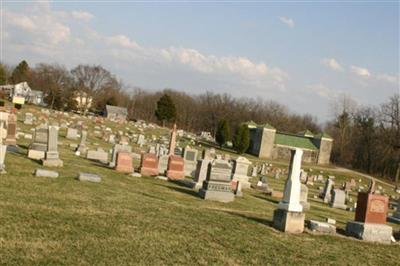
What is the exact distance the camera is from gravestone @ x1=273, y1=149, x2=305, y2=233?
1026cm

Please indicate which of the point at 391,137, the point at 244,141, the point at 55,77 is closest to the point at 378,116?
the point at 391,137

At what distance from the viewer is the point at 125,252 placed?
22.7 ft

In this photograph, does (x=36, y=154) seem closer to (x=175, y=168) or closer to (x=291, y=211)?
(x=175, y=168)

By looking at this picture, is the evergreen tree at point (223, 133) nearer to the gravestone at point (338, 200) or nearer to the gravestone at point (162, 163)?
the gravestone at point (338, 200)

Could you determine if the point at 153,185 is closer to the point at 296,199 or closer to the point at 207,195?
the point at 207,195

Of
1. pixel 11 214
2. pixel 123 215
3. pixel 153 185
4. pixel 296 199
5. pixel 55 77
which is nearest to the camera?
pixel 11 214

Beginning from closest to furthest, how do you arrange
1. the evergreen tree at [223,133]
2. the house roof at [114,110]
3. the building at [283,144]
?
the evergreen tree at [223,133], the building at [283,144], the house roof at [114,110]

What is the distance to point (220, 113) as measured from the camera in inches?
3632

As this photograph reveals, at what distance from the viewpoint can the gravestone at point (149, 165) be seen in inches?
778

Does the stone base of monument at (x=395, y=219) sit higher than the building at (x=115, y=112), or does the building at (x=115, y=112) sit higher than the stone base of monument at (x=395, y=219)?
the building at (x=115, y=112)

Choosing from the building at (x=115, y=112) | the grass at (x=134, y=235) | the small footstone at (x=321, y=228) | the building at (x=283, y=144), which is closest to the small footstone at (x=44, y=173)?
the grass at (x=134, y=235)

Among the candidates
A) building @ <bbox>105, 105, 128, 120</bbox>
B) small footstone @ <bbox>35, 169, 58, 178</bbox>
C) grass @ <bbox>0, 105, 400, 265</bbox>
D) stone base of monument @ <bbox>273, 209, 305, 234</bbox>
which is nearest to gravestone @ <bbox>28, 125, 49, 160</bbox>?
small footstone @ <bbox>35, 169, 58, 178</bbox>

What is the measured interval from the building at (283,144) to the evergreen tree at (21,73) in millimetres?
55622

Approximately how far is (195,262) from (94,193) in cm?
579
